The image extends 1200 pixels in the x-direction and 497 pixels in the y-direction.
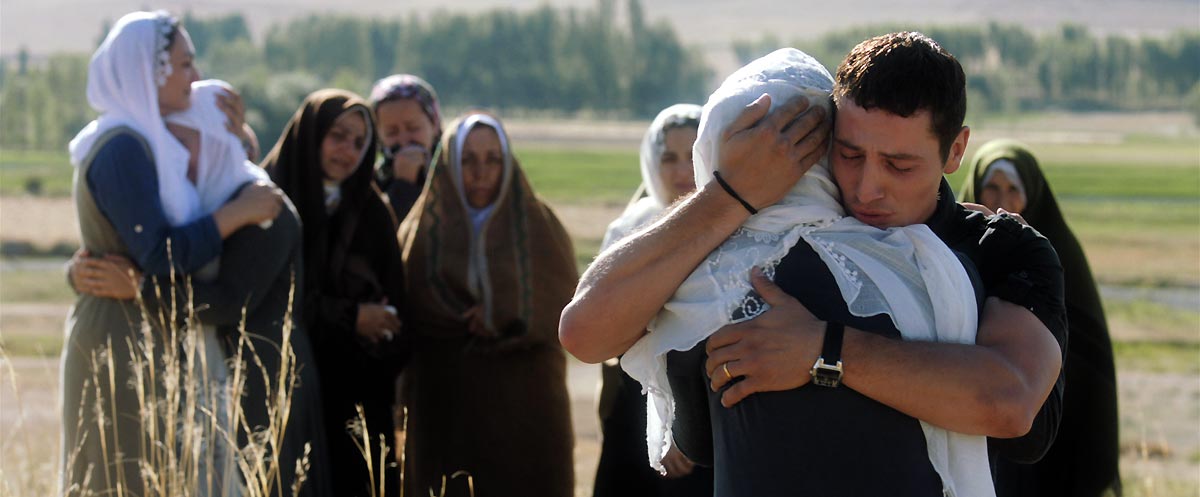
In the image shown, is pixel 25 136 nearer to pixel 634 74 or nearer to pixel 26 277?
pixel 26 277

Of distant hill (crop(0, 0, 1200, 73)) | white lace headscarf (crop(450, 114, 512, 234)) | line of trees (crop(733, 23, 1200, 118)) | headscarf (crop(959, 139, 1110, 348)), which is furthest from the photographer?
distant hill (crop(0, 0, 1200, 73))

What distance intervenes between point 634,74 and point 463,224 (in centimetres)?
8809

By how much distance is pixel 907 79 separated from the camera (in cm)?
214

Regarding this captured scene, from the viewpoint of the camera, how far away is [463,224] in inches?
200

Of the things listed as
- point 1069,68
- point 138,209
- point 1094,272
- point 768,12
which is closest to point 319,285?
point 138,209

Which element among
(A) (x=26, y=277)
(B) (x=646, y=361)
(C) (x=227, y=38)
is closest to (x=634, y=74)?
(C) (x=227, y=38)

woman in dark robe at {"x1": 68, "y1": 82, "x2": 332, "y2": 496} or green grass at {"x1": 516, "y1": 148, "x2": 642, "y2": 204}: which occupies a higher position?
woman in dark robe at {"x1": 68, "y1": 82, "x2": 332, "y2": 496}

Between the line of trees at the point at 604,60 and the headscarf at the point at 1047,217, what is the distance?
79.5m

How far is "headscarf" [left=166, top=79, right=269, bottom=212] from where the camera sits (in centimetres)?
432

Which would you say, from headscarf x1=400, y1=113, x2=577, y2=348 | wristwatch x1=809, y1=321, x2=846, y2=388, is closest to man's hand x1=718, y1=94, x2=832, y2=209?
wristwatch x1=809, y1=321, x2=846, y2=388

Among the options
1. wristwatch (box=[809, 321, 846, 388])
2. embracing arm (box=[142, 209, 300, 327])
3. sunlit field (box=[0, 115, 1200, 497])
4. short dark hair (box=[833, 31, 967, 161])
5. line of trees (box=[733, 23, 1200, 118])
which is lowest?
line of trees (box=[733, 23, 1200, 118])

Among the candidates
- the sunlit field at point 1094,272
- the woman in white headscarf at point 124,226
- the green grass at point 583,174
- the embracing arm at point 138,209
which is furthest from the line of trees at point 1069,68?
the embracing arm at point 138,209

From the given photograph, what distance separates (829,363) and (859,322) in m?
0.11

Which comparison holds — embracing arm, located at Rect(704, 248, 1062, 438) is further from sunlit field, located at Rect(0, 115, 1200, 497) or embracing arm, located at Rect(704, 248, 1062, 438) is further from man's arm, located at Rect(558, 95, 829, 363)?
sunlit field, located at Rect(0, 115, 1200, 497)
